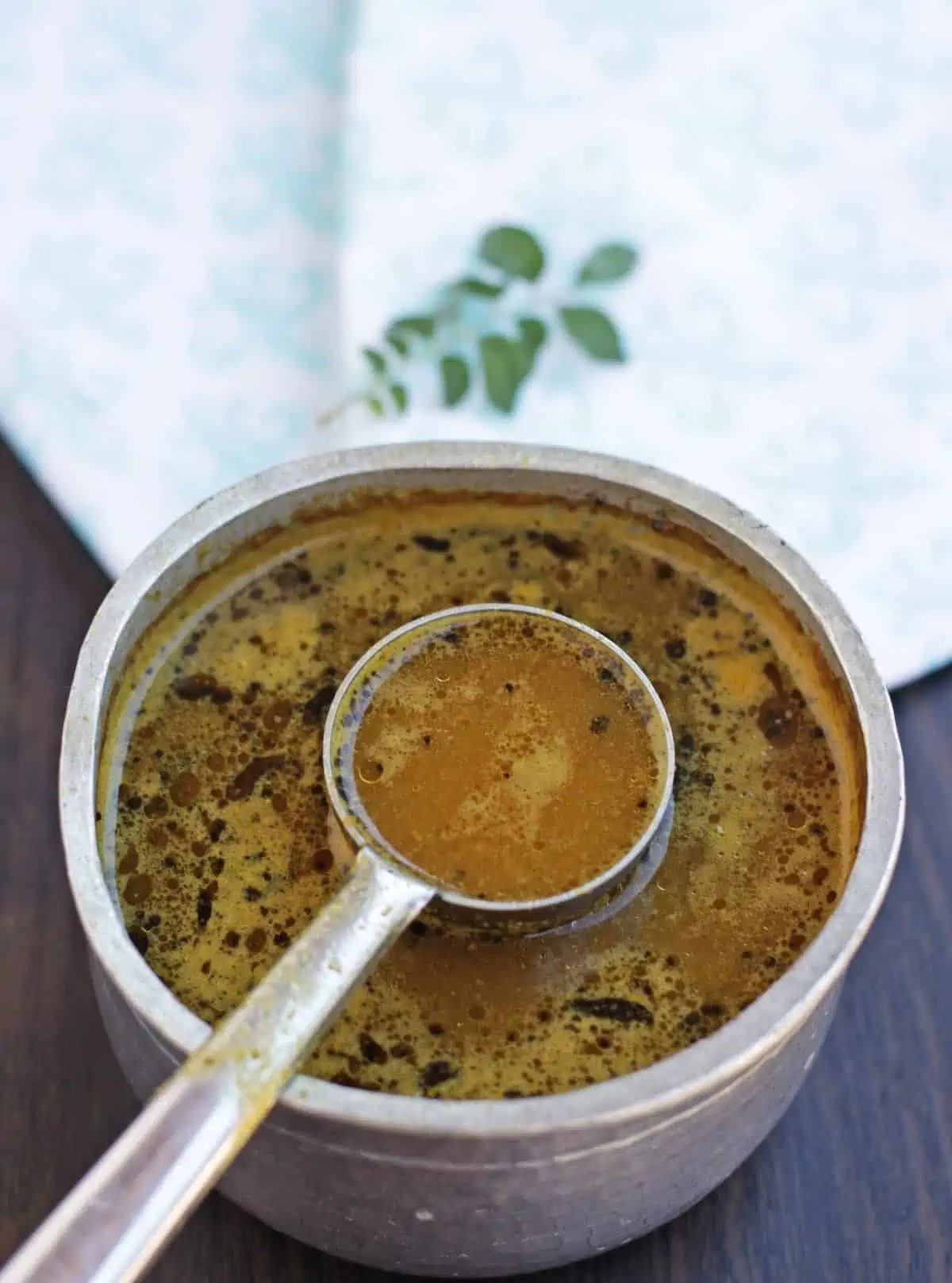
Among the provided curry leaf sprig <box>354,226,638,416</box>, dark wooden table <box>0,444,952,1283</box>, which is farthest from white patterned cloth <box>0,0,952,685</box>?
dark wooden table <box>0,444,952,1283</box>

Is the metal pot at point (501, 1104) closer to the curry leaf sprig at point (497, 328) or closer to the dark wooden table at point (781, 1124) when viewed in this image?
the dark wooden table at point (781, 1124)

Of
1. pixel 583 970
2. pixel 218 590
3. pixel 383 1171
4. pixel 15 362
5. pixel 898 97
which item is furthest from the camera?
pixel 898 97

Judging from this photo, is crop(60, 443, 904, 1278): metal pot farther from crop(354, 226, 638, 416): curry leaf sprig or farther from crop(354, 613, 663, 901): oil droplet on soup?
crop(354, 226, 638, 416): curry leaf sprig

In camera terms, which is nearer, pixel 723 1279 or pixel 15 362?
pixel 723 1279

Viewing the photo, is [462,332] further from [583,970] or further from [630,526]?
[583,970]

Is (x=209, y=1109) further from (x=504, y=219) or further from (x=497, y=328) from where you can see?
(x=504, y=219)

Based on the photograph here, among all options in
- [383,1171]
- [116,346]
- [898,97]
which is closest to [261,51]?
[116,346]
